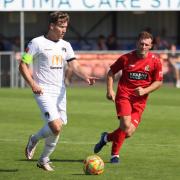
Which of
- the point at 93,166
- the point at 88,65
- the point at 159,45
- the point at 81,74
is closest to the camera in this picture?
the point at 93,166

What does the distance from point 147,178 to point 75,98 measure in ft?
44.6

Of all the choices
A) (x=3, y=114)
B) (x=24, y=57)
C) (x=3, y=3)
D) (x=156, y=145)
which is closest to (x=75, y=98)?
(x=3, y=114)

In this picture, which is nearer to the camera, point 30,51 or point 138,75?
point 30,51

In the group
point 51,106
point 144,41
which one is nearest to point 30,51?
point 51,106

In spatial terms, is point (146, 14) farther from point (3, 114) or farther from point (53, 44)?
point (53, 44)

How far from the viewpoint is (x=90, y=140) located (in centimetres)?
1437

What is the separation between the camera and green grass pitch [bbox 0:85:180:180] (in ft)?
35.3

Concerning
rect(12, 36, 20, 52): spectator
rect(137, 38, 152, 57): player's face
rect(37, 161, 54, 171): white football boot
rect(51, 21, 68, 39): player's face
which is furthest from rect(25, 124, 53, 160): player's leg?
rect(12, 36, 20, 52): spectator

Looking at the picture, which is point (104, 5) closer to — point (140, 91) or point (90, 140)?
point (90, 140)

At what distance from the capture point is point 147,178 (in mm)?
10289

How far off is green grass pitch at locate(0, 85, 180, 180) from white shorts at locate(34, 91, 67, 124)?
762 millimetres

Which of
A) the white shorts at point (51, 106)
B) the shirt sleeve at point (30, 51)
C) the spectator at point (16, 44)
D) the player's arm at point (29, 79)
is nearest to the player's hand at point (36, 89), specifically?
the player's arm at point (29, 79)

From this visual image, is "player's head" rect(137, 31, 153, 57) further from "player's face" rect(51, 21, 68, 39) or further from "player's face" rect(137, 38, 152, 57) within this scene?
"player's face" rect(51, 21, 68, 39)

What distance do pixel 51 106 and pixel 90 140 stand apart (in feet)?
12.4
